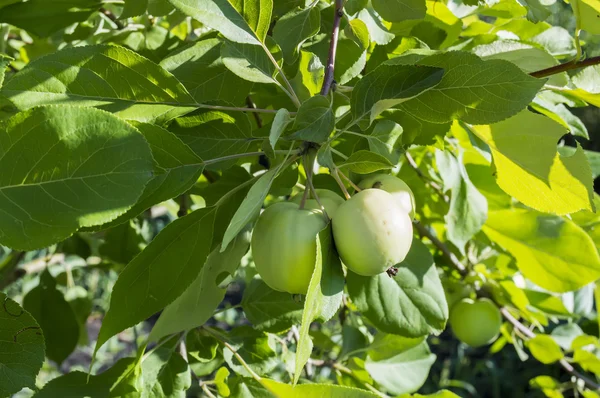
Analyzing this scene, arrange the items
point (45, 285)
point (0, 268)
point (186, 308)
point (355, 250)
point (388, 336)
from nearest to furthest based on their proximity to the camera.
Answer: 1. point (355, 250)
2. point (186, 308)
3. point (388, 336)
4. point (45, 285)
5. point (0, 268)

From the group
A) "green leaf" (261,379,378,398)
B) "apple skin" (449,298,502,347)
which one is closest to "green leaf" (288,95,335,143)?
"green leaf" (261,379,378,398)

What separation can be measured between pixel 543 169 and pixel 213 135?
1.17ft

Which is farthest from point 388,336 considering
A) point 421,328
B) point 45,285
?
point 45,285

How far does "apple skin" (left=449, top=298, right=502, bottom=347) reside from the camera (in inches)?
43.0

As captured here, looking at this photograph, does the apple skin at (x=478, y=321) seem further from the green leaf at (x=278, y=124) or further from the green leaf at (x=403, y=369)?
the green leaf at (x=278, y=124)

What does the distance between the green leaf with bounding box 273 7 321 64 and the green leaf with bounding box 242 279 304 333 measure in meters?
0.32

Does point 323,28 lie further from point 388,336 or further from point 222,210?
point 388,336

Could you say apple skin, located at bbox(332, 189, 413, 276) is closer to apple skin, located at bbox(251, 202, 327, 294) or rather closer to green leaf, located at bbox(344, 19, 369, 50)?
apple skin, located at bbox(251, 202, 327, 294)

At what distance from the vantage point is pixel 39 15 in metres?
0.80

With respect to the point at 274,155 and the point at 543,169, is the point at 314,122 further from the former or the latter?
the point at 543,169

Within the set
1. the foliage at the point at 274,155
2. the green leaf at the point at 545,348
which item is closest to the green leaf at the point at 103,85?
the foliage at the point at 274,155

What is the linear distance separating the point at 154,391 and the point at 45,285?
54cm

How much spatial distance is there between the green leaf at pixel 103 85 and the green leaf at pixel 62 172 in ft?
0.35

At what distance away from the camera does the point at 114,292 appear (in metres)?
0.55
